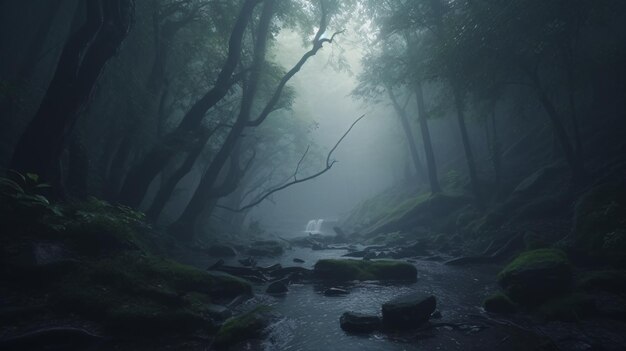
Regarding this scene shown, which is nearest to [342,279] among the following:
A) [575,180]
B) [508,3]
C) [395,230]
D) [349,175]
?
[575,180]

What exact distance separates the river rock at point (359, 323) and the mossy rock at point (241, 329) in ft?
5.01

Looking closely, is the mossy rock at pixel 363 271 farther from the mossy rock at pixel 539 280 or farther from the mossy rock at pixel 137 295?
the mossy rock at pixel 137 295

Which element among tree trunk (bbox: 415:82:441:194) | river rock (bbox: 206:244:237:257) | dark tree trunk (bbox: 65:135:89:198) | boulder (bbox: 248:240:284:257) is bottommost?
river rock (bbox: 206:244:237:257)

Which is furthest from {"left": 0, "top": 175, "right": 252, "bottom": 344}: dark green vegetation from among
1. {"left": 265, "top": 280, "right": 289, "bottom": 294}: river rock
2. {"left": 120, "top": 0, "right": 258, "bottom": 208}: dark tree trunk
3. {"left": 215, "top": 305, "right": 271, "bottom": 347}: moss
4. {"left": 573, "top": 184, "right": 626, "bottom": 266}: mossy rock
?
{"left": 573, "top": 184, "right": 626, "bottom": 266}: mossy rock

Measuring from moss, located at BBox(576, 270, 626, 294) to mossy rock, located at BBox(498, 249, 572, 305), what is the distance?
29 centimetres

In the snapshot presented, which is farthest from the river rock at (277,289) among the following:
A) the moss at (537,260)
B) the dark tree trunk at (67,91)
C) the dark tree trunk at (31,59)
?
the dark tree trunk at (31,59)

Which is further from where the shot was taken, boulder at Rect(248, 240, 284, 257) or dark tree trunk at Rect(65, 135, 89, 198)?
boulder at Rect(248, 240, 284, 257)

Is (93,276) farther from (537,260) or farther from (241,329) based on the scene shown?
(537,260)

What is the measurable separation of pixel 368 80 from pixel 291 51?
35.1ft

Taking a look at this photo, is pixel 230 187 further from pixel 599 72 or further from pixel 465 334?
pixel 599 72

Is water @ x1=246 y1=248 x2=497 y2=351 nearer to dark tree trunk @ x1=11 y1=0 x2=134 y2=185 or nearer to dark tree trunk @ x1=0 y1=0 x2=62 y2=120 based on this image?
dark tree trunk @ x1=11 y1=0 x2=134 y2=185

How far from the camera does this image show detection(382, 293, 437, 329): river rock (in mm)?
6445

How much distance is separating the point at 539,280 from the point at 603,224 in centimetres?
381

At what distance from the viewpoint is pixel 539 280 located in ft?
24.6
